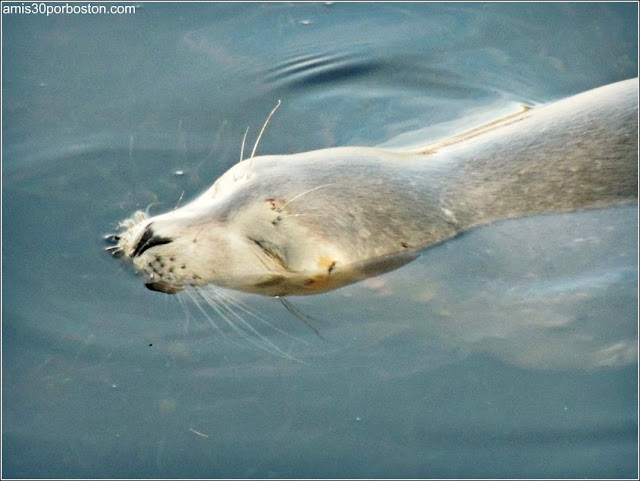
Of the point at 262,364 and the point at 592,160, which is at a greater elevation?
the point at 592,160

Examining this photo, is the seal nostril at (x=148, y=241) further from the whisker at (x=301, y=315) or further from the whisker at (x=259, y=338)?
the whisker at (x=301, y=315)

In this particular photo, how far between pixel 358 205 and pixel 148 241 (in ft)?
2.91

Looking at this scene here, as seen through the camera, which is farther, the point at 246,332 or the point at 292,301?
the point at 292,301

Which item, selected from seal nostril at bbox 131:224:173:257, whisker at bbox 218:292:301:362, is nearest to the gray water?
whisker at bbox 218:292:301:362

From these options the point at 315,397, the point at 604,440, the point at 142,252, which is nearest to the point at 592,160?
the point at 604,440

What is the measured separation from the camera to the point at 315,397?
12.7 feet

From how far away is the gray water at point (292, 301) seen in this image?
12.1 ft

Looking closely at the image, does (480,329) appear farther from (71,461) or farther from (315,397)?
(71,461)

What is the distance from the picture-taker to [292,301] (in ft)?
14.2

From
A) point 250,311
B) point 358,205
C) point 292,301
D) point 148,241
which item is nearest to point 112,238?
point 148,241

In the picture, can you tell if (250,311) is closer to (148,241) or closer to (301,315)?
(301,315)

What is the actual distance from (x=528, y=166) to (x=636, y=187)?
457 mm

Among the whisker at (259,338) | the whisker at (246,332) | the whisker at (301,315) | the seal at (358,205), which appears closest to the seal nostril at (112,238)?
the seal at (358,205)

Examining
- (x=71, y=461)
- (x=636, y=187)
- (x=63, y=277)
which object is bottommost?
(x=71, y=461)
